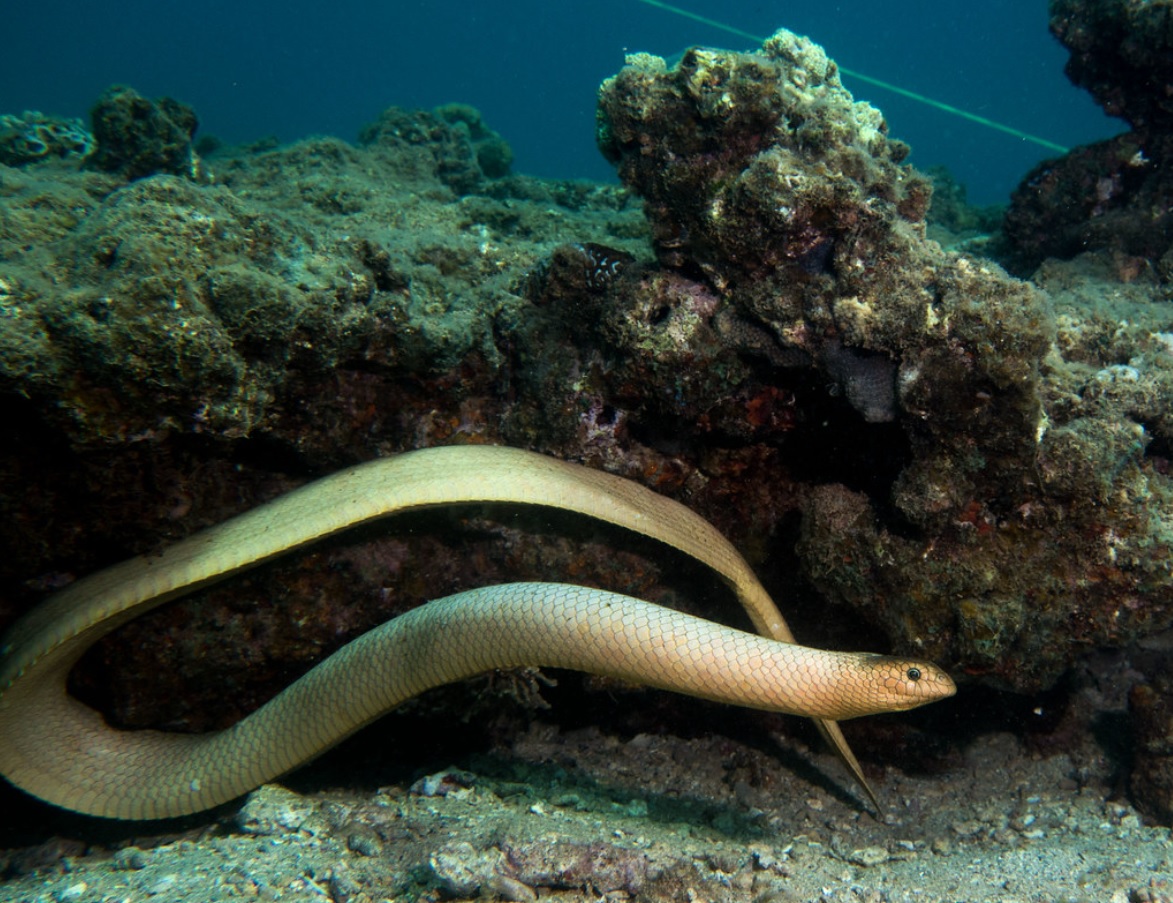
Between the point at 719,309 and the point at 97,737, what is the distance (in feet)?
14.5

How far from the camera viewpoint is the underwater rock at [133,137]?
23.0 feet

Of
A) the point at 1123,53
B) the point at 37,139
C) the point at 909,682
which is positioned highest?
the point at 37,139

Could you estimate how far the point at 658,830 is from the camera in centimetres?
369

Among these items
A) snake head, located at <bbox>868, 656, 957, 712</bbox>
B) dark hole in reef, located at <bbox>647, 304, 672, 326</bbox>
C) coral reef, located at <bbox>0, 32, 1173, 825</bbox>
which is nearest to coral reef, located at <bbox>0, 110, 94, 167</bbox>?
coral reef, located at <bbox>0, 32, 1173, 825</bbox>

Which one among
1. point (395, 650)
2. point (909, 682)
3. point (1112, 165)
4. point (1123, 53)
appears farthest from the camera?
point (1112, 165)

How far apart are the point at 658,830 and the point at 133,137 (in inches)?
337

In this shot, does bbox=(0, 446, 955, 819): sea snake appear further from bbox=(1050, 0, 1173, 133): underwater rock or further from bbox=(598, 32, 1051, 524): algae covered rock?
bbox=(1050, 0, 1173, 133): underwater rock

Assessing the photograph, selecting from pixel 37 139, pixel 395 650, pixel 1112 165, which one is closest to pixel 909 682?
pixel 395 650

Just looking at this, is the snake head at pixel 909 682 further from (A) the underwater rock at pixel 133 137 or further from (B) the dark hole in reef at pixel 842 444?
(A) the underwater rock at pixel 133 137

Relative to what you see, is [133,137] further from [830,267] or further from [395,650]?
[830,267]

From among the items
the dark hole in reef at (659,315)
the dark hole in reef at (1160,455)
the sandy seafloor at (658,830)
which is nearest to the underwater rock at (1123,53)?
the dark hole in reef at (1160,455)

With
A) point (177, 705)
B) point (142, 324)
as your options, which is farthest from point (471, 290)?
point (177, 705)

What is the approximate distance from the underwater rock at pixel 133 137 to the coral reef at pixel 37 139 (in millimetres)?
1429

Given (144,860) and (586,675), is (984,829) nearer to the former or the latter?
(586,675)
